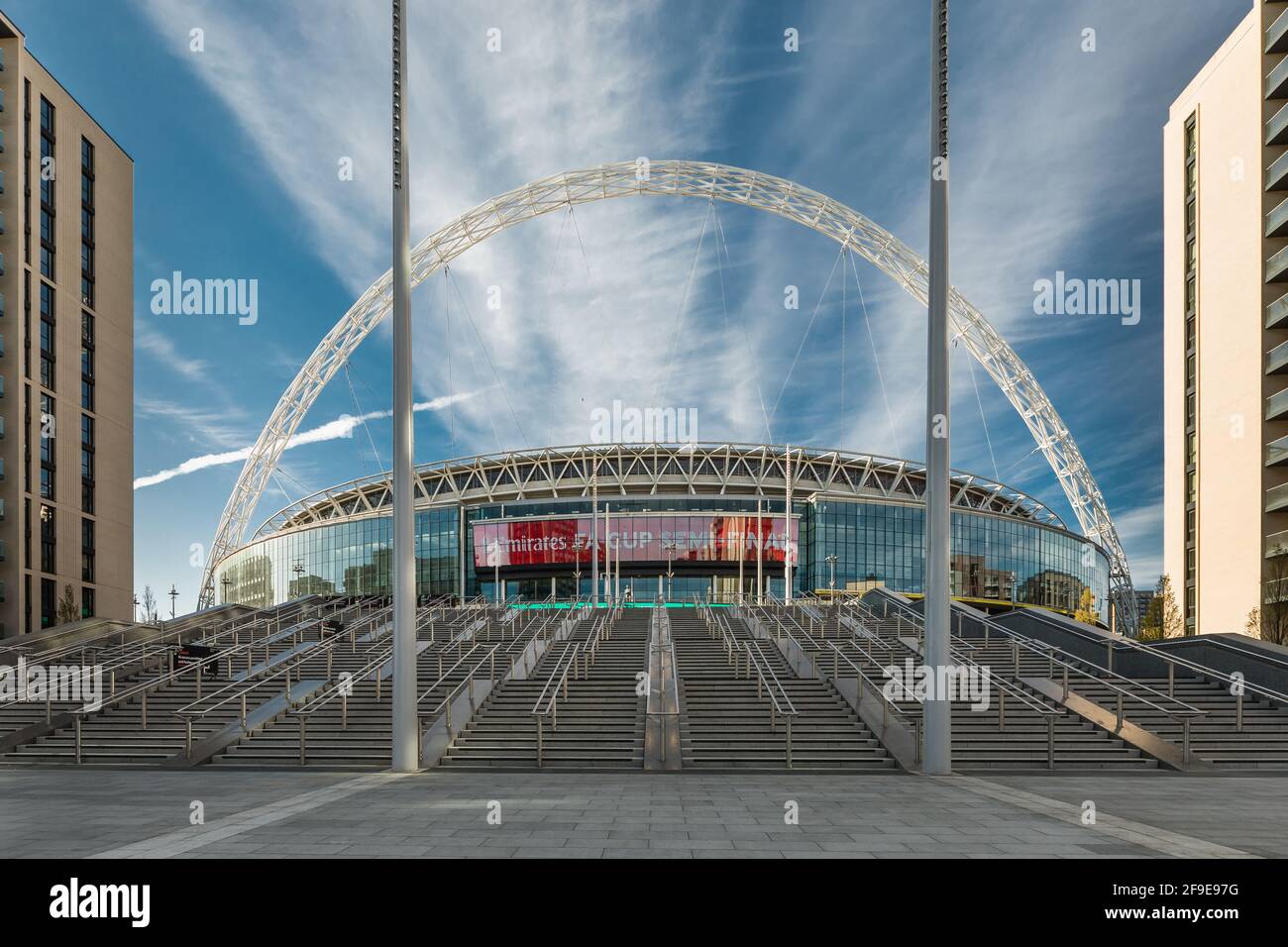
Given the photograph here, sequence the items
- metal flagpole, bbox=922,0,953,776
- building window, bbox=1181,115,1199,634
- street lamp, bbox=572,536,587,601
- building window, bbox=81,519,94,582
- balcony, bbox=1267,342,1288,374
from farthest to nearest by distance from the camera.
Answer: street lamp, bbox=572,536,587,601 < building window, bbox=81,519,94,582 < building window, bbox=1181,115,1199,634 < balcony, bbox=1267,342,1288,374 < metal flagpole, bbox=922,0,953,776

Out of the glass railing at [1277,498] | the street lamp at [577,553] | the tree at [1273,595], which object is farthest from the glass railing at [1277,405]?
the street lamp at [577,553]

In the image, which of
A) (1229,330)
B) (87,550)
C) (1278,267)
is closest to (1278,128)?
(1278,267)

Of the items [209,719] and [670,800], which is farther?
[209,719]

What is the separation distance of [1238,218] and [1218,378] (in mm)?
9647

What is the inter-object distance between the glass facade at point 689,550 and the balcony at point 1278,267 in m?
28.8

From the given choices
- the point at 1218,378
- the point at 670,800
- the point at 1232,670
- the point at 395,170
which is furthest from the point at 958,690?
the point at 1218,378

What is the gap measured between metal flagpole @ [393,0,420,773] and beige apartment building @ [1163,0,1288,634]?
46253mm

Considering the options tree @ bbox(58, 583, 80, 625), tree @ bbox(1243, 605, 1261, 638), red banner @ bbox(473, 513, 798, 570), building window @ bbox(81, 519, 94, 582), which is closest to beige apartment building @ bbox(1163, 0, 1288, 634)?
tree @ bbox(1243, 605, 1261, 638)

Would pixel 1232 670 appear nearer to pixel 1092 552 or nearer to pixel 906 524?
pixel 906 524

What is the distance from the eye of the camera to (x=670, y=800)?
11.6m

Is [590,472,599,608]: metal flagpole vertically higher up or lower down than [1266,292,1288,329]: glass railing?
lower down

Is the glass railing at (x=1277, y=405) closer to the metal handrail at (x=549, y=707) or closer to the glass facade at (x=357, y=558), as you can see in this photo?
the metal handrail at (x=549, y=707)

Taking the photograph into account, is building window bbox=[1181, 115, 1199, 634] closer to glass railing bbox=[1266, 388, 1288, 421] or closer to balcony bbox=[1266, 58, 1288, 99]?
balcony bbox=[1266, 58, 1288, 99]

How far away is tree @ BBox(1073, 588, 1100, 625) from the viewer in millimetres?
78619
